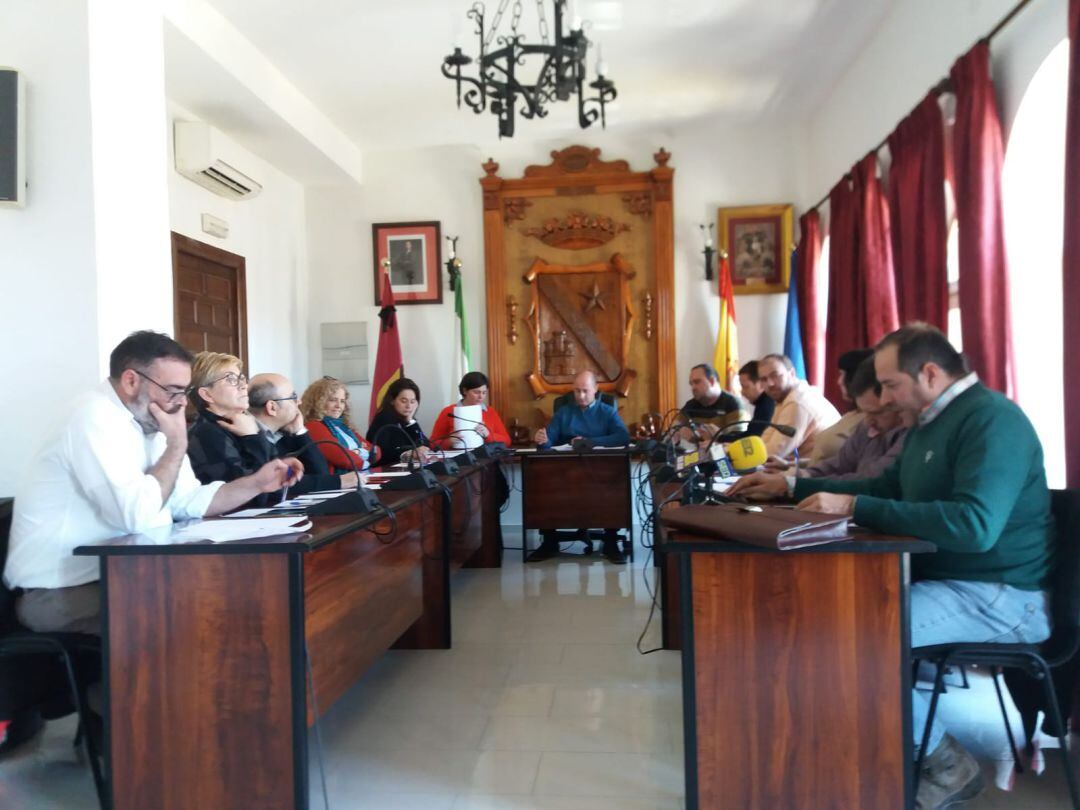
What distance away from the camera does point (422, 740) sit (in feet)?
8.05

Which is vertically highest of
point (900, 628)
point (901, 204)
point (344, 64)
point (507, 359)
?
point (344, 64)

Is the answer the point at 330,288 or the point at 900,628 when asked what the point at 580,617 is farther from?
the point at 330,288

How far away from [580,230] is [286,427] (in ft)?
11.8

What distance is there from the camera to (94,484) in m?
1.98

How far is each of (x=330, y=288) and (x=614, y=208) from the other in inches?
98.0

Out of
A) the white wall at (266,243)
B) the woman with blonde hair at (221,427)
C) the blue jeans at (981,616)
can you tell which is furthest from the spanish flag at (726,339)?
the blue jeans at (981,616)

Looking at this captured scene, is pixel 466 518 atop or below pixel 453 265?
below

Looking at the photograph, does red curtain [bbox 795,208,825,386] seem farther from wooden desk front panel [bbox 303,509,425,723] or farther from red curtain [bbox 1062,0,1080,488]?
wooden desk front panel [bbox 303,509,425,723]

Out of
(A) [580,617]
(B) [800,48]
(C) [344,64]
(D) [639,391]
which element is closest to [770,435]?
(A) [580,617]

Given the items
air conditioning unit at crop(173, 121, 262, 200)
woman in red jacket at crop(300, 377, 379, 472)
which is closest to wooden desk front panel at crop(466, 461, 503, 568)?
woman in red jacket at crop(300, 377, 379, 472)

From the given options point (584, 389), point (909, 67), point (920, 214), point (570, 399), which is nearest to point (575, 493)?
point (584, 389)

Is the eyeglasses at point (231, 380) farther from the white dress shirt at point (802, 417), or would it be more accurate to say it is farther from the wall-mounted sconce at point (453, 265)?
the wall-mounted sconce at point (453, 265)

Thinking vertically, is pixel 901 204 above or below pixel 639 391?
above

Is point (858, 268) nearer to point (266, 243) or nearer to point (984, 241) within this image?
point (984, 241)
